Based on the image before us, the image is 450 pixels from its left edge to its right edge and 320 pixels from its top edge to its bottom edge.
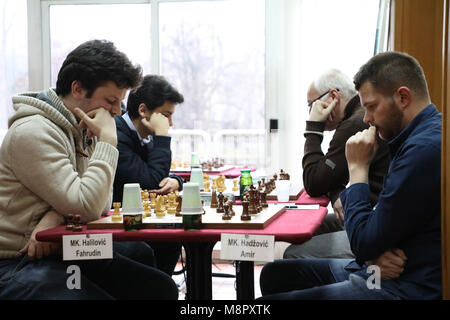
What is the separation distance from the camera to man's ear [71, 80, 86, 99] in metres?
2.24

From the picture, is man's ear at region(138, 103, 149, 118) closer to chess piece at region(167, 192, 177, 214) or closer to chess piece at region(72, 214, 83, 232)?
chess piece at region(167, 192, 177, 214)

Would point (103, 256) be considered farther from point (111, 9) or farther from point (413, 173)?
point (111, 9)

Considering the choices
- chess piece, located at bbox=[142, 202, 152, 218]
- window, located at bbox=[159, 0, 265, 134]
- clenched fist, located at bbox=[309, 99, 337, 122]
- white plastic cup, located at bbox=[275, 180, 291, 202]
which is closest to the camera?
chess piece, located at bbox=[142, 202, 152, 218]

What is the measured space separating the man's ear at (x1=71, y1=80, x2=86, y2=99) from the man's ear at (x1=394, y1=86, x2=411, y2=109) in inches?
49.4

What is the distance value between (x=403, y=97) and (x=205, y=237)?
807mm

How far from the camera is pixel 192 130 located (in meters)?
5.51

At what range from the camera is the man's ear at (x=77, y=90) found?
2236 millimetres

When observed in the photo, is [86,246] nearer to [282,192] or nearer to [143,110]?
[282,192]

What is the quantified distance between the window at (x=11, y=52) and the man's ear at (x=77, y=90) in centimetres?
359

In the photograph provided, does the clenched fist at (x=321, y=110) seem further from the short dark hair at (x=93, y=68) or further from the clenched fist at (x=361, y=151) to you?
the short dark hair at (x=93, y=68)

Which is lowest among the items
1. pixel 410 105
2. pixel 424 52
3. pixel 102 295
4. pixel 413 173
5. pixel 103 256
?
pixel 102 295

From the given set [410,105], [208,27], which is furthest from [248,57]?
[410,105]

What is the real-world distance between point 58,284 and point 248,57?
3888mm

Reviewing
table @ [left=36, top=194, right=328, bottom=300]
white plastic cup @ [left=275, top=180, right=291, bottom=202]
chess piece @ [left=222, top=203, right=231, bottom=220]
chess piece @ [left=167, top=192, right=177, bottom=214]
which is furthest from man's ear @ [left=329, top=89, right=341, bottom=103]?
chess piece @ [left=222, top=203, right=231, bottom=220]
